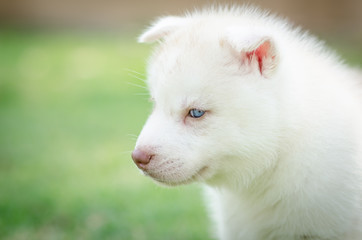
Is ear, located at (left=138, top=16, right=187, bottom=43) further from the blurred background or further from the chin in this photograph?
the chin

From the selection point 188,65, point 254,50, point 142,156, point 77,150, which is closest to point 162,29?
point 188,65

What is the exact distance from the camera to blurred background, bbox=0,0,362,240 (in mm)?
4523

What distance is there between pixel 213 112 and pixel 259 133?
0.31 m

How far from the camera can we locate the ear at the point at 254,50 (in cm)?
288

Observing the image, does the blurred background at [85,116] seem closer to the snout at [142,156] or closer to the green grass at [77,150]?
the green grass at [77,150]

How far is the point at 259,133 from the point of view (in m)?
2.99

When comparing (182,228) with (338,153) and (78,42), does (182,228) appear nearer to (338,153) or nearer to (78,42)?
(338,153)

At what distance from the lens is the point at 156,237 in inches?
164

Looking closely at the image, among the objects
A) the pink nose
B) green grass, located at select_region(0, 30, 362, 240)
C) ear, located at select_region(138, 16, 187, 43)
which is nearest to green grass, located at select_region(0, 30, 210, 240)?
green grass, located at select_region(0, 30, 362, 240)

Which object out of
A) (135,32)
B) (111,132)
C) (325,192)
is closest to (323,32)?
(135,32)

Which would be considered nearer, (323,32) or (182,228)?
(182,228)

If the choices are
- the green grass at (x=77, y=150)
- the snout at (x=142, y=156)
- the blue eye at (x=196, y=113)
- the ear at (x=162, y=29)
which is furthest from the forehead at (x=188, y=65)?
the green grass at (x=77, y=150)

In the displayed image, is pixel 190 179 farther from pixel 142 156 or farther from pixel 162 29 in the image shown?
pixel 162 29

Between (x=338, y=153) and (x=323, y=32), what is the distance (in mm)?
12580
